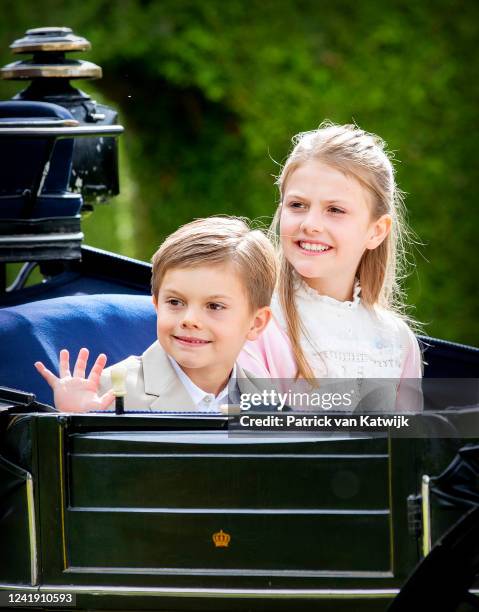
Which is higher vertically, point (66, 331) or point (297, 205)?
point (297, 205)

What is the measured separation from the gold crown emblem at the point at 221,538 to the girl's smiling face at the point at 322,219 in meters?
0.74

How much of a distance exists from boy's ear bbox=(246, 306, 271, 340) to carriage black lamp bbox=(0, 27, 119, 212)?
3.53 ft

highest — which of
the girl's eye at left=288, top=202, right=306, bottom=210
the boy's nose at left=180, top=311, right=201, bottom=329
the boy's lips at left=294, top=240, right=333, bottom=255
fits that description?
the girl's eye at left=288, top=202, right=306, bottom=210

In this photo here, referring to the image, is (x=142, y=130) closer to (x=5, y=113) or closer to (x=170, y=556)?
(x=5, y=113)

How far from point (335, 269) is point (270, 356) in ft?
0.81

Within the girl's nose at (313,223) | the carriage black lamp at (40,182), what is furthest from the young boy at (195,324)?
the carriage black lamp at (40,182)

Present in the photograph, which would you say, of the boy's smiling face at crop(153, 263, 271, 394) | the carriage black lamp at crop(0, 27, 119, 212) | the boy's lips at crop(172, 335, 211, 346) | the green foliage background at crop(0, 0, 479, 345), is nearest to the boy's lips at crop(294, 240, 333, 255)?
the boy's smiling face at crop(153, 263, 271, 394)

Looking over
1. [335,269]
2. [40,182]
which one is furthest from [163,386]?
[40,182]

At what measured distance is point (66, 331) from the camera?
291 cm

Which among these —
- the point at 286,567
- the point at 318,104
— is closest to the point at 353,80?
the point at 318,104

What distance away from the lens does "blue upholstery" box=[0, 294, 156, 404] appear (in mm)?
2797

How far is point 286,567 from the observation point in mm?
2318

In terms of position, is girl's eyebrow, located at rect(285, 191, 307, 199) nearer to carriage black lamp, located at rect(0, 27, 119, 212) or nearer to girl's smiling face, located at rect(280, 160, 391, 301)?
girl's smiling face, located at rect(280, 160, 391, 301)

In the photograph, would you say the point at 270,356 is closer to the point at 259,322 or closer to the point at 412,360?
the point at 259,322
